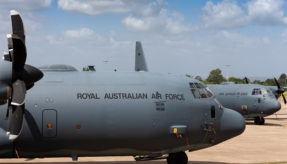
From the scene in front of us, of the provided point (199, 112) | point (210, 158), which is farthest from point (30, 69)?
point (210, 158)

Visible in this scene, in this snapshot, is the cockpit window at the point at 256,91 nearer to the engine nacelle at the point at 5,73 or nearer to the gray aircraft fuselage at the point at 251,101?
the gray aircraft fuselage at the point at 251,101

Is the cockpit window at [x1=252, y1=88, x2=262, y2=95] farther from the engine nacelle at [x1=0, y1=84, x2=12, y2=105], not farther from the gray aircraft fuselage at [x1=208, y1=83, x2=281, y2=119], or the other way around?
the engine nacelle at [x1=0, y1=84, x2=12, y2=105]

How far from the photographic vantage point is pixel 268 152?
21.8m

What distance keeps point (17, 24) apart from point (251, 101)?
30.3 m

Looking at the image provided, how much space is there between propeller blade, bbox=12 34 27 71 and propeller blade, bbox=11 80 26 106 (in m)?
0.49

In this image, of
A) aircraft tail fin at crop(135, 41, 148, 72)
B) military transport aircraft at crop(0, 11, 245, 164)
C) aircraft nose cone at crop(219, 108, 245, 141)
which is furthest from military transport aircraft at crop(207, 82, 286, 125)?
military transport aircraft at crop(0, 11, 245, 164)

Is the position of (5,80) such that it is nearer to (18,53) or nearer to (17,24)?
(18,53)

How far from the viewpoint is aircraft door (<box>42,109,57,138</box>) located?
45.1 feet

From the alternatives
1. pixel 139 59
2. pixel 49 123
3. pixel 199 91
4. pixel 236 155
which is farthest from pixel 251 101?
pixel 49 123

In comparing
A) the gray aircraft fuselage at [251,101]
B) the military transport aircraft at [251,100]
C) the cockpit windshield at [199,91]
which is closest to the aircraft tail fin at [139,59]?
the military transport aircraft at [251,100]

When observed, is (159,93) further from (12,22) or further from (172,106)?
(12,22)

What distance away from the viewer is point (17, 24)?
11828mm

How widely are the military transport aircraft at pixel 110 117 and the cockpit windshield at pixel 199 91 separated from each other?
0.29 ft

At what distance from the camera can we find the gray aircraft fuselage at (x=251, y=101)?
38250 millimetres
